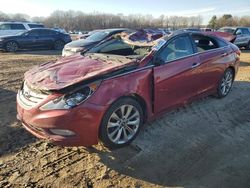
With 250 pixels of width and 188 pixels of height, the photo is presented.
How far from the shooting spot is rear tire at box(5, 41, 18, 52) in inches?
636

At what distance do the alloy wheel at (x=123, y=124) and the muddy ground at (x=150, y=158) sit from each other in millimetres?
180

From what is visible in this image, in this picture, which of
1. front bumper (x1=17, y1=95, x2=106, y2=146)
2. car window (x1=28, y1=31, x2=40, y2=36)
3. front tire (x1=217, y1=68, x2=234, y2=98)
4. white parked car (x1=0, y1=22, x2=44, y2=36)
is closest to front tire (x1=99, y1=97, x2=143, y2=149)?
front bumper (x1=17, y1=95, x2=106, y2=146)

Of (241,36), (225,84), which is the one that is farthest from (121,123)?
(241,36)

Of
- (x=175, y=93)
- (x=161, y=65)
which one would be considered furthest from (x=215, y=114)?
(x=161, y=65)

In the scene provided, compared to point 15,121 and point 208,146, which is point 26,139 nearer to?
point 15,121

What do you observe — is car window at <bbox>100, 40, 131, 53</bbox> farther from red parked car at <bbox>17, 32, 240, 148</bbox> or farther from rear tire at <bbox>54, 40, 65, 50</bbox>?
rear tire at <bbox>54, 40, 65, 50</bbox>

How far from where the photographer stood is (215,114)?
17.8 feet

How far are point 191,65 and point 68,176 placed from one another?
2.83 m

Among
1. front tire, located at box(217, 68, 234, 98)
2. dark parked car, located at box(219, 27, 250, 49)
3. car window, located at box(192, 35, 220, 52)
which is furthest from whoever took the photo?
dark parked car, located at box(219, 27, 250, 49)

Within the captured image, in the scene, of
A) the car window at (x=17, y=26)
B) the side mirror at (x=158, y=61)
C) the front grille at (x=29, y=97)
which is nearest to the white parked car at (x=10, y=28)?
the car window at (x=17, y=26)

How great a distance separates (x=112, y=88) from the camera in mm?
3709

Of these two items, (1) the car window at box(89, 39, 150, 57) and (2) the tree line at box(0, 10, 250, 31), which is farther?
(2) the tree line at box(0, 10, 250, 31)

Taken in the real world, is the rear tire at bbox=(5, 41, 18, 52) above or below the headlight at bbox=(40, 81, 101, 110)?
below

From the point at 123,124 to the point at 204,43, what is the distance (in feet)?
9.67
